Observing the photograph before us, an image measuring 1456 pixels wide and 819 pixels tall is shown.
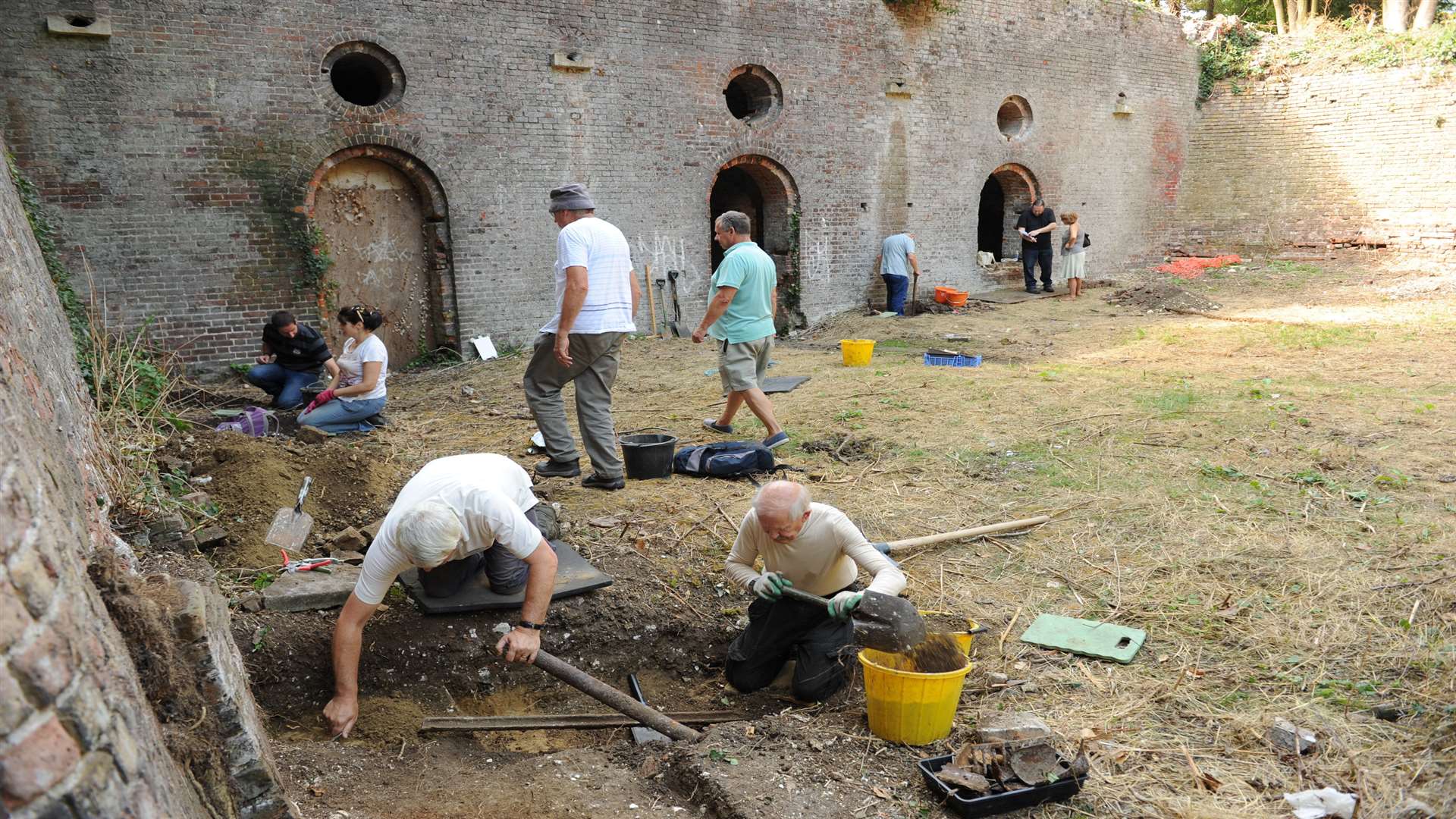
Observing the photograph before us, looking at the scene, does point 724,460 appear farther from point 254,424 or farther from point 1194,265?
point 1194,265

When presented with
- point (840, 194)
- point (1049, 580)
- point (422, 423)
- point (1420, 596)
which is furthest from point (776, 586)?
point (840, 194)

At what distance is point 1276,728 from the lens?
3367 mm

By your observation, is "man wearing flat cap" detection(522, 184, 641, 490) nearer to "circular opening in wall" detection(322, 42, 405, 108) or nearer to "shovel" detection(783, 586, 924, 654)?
"shovel" detection(783, 586, 924, 654)

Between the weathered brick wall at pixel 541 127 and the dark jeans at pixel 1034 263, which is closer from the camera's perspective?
the weathered brick wall at pixel 541 127

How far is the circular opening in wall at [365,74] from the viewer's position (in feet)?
32.9

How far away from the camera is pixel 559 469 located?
6.20 m

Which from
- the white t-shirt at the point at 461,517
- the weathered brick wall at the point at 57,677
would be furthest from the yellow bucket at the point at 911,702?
the weathered brick wall at the point at 57,677

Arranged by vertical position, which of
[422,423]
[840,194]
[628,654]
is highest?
[840,194]

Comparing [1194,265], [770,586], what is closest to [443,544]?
[770,586]

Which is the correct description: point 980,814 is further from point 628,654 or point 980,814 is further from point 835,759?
point 628,654

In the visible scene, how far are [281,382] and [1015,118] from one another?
1346 cm

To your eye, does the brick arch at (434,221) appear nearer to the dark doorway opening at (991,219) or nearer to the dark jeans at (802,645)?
the dark jeans at (802,645)

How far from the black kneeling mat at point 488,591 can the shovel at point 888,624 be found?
1424 millimetres

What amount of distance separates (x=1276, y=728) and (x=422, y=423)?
22.8 feet
